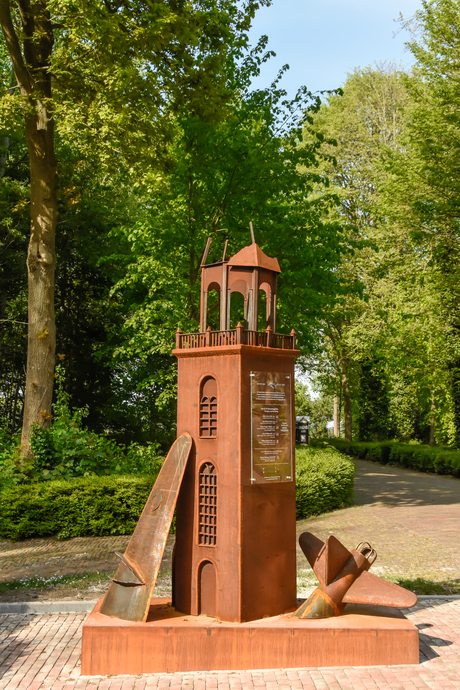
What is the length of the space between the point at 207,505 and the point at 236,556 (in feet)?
2.10

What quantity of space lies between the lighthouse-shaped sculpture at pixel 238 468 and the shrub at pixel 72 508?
618 centimetres

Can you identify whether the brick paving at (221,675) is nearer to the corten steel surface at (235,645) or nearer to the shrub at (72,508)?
the corten steel surface at (235,645)

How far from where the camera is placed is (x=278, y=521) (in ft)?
22.1

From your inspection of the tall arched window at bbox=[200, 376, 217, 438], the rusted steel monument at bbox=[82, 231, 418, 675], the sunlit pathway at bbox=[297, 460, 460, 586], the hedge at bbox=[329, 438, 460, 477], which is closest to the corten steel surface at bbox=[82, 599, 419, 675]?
the rusted steel monument at bbox=[82, 231, 418, 675]

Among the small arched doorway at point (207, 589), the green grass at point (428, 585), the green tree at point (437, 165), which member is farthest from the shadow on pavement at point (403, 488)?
the small arched doorway at point (207, 589)

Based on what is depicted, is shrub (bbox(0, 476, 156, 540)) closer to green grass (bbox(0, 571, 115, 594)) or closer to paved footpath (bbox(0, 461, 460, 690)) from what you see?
paved footpath (bbox(0, 461, 460, 690))

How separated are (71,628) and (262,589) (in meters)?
2.59

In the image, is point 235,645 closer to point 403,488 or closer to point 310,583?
point 310,583

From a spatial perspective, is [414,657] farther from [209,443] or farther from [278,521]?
[209,443]

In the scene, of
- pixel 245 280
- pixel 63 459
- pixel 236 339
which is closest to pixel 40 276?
pixel 63 459

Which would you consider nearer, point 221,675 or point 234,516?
point 221,675

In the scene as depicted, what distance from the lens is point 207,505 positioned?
6.68m

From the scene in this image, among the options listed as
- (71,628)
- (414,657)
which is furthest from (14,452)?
(414,657)

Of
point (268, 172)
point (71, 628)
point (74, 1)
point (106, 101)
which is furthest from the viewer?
point (268, 172)
